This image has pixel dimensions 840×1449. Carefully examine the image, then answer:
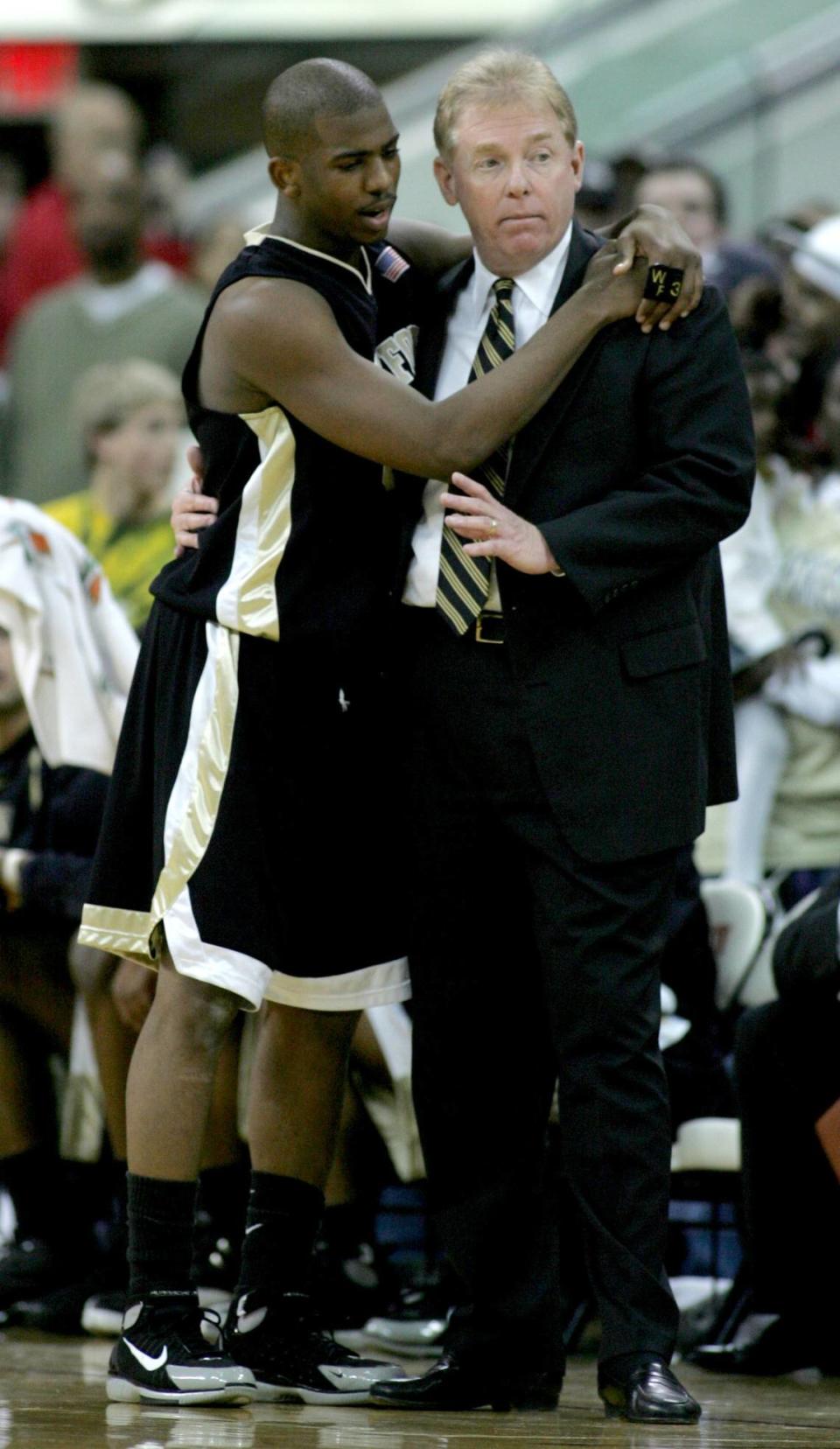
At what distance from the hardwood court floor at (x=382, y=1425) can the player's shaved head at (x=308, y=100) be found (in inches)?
74.2

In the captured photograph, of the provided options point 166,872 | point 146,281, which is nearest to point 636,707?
point 166,872

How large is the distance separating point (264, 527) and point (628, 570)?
57 centimetres

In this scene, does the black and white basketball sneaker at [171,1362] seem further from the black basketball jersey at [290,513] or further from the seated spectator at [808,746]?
the seated spectator at [808,746]

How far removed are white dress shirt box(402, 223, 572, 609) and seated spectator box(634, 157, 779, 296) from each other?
3107 millimetres

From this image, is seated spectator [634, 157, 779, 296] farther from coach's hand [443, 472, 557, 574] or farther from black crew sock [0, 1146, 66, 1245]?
coach's hand [443, 472, 557, 574]

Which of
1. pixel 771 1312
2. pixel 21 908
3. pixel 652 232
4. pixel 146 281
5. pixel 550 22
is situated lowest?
pixel 771 1312

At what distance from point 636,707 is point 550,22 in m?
6.48

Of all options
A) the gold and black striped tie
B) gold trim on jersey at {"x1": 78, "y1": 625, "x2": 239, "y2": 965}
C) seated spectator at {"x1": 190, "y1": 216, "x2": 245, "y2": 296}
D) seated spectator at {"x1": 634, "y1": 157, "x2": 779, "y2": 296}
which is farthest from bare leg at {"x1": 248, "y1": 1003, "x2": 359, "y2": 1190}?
seated spectator at {"x1": 190, "y1": 216, "x2": 245, "y2": 296}

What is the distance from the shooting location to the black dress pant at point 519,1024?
11.4 ft

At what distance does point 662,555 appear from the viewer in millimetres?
3492

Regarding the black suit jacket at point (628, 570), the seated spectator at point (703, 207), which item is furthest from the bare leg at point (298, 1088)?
the seated spectator at point (703, 207)

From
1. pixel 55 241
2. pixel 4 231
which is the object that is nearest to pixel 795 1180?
pixel 55 241

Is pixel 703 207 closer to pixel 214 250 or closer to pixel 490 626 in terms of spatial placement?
pixel 214 250

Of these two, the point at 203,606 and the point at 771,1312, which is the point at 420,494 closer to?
the point at 203,606
